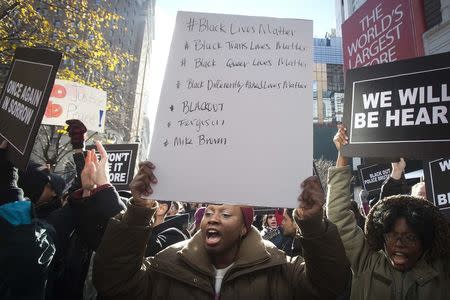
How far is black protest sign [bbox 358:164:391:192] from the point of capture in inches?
232

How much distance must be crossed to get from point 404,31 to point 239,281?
508 centimetres

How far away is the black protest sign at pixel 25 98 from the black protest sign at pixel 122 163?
2732mm

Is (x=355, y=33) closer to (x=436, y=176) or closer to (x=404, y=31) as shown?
(x=404, y=31)

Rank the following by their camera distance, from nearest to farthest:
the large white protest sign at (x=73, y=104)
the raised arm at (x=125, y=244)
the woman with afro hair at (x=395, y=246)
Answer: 1. the raised arm at (x=125, y=244)
2. the woman with afro hair at (x=395, y=246)
3. the large white protest sign at (x=73, y=104)

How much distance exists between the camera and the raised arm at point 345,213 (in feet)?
8.30

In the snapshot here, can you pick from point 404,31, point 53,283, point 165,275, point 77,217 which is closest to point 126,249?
point 165,275

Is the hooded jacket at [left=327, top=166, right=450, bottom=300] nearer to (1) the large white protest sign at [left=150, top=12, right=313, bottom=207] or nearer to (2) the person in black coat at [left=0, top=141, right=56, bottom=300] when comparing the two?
(1) the large white protest sign at [left=150, top=12, right=313, bottom=207]

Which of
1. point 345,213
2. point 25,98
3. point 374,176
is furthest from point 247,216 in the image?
point 374,176

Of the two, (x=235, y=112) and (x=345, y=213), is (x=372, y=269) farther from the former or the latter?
(x=235, y=112)

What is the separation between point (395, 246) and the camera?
2506mm

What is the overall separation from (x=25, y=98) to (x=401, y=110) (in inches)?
106

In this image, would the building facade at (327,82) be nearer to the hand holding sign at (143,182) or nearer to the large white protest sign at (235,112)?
the large white protest sign at (235,112)

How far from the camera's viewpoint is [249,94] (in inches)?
74.7

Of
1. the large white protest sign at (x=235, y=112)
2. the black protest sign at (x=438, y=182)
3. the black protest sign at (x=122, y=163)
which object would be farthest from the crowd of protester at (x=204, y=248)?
the black protest sign at (x=122, y=163)
